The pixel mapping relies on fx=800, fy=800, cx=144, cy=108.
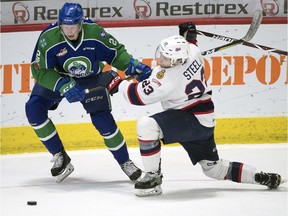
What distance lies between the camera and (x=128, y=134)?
226 inches

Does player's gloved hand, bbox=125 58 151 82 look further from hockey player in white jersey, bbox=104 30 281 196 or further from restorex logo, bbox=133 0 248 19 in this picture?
restorex logo, bbox=133 0 248 19

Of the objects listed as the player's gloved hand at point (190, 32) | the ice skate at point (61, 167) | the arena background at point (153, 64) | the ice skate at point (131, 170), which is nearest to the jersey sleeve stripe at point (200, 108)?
the player's gloved hand at point (190, 32)

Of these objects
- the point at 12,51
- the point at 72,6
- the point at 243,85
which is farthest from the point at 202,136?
the point at 12,51

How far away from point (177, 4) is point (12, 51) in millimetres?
1243

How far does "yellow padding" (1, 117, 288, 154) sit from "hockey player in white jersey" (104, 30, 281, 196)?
146 cm


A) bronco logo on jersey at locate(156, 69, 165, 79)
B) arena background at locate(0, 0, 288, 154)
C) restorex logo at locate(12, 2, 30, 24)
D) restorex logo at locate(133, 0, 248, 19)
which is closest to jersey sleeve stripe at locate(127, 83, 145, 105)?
bronco logo on jersey at locate(156, 69, 165, 79)

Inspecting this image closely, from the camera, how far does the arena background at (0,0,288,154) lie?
572 centimetres

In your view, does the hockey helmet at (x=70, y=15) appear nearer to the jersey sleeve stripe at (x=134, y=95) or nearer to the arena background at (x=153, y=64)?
the jersey sleeve stripe at (x=134, y=95)

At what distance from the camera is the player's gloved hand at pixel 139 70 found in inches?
180

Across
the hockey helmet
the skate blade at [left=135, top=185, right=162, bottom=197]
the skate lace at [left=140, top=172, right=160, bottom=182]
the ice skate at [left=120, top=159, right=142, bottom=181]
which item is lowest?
the ice skate at [left=120, top=159, right=142, bottom=181]

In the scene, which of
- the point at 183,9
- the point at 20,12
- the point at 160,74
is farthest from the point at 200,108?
the point at 20,12

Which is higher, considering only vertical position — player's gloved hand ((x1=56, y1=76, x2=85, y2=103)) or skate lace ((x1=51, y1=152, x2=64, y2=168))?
player's gloved hand ((x1=56, y1=76, x2=85, y2=103))

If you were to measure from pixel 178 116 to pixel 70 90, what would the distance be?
0.65 meters

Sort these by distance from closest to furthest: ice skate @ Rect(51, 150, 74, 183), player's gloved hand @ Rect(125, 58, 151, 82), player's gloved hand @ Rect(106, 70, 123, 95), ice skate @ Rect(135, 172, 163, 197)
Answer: ice skate @ Rect(135, 172, 163, 197), player's gloved hand @ Rect(106, 70, 123, 95), player's gloved hand @ Rect(125, 58, 151, 82), ice skate @ Rect(51, 150, 74, 183)
